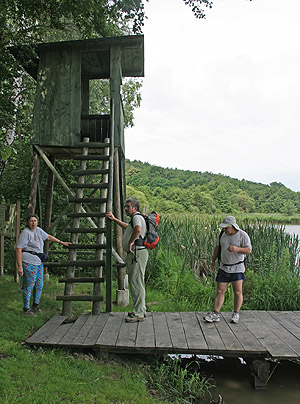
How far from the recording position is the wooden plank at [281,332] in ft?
14.6

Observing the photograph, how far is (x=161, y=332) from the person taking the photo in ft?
Result: 16.0

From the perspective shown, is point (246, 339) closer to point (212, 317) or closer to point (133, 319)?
point (212, 317)

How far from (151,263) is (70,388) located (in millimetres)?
5476

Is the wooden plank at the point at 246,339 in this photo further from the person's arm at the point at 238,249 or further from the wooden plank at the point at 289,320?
the person's arm at the point at 238,249

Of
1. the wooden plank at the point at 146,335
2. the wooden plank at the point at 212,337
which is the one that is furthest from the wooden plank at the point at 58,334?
the wooden plank at the point at 212,337

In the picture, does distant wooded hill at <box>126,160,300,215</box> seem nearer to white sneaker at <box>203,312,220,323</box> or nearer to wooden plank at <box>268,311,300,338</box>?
wooden plank at <box>268,311,300,338</box>

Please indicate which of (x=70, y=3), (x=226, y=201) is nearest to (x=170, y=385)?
(x=70, y=3)

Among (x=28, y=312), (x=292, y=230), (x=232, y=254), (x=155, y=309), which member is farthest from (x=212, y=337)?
(x=292, y=230)

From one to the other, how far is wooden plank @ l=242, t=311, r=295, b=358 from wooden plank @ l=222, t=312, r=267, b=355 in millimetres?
62

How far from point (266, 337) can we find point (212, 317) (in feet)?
2.81

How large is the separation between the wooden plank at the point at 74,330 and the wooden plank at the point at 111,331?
13.4 inches

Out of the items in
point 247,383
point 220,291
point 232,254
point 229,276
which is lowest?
point 247,383

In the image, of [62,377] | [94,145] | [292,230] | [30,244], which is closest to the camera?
[62,377]

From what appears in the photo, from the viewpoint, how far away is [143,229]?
204 inches
